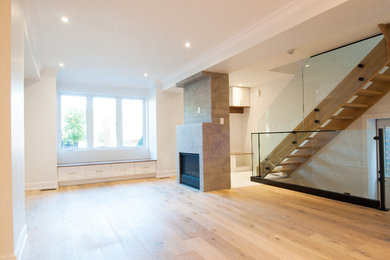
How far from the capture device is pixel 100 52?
415 centimetres

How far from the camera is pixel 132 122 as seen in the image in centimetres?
678

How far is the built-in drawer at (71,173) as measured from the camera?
5312 mm

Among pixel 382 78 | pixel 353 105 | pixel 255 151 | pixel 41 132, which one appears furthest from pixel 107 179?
pixel 382 78

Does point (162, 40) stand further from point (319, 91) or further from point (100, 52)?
point (319, 91)

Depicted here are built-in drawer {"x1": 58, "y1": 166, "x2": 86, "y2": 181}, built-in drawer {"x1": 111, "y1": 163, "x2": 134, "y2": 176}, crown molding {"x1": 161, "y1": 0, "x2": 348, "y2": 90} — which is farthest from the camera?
built-in drawer {"x1": 111, "y1": 163, "x2": 134, "y2": 176}

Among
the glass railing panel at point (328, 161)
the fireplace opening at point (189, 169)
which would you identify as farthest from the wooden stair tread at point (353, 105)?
the fireplace opening at point (189, 169)

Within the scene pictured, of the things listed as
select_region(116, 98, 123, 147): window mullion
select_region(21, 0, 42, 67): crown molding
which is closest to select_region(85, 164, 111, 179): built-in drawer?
select_region(116, 98, 123, 147): window mullion

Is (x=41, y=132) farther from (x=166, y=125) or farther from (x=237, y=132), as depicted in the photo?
(x=237, y=132)

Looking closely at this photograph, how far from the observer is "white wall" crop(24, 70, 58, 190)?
5.00m

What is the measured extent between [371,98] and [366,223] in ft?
8.00

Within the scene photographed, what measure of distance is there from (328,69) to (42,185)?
6.06 m

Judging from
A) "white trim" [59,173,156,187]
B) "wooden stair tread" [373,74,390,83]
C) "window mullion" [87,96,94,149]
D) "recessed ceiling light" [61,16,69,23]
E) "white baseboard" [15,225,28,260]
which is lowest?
"white trim" [59,173,156,187]

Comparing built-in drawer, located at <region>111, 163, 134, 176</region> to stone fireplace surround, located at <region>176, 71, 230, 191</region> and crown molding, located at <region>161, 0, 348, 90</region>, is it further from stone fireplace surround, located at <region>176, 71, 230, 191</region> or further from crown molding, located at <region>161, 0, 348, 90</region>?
crown molding, located at <region>161, 0, 348, 90</region>

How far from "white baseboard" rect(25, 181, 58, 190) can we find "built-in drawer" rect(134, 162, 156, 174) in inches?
70.1
